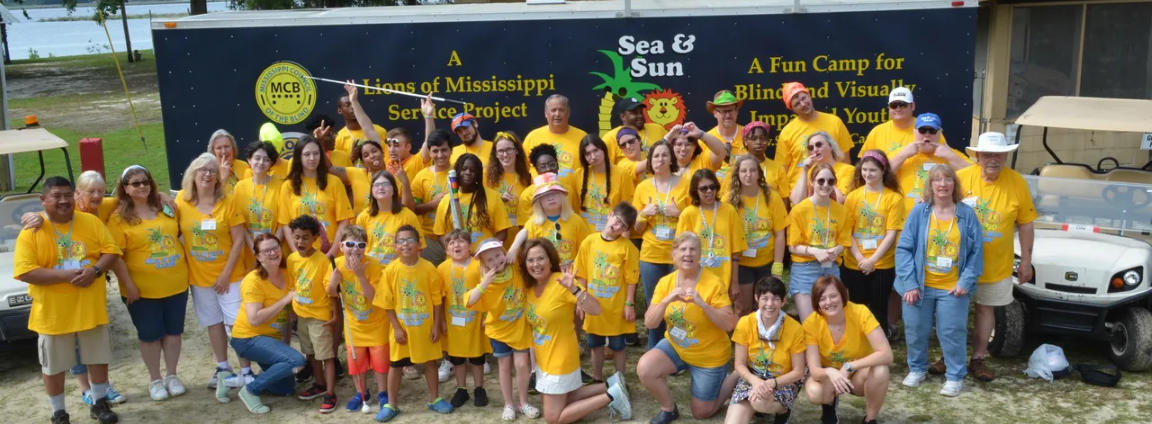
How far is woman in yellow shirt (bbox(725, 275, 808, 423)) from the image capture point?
5.65 metres

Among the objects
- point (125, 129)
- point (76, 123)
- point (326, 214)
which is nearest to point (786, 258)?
point (326, 214)

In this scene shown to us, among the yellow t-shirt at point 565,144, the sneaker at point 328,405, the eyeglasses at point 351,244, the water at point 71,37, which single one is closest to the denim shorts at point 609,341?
the yellow t-shirt at point 565,144

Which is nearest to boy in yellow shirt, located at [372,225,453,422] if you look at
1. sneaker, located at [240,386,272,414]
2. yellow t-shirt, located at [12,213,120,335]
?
sneaker, located at [240,386,272,414]

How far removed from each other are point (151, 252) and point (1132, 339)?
6365 millimetres

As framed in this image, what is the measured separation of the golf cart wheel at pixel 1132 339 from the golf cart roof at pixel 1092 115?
5.29 feet

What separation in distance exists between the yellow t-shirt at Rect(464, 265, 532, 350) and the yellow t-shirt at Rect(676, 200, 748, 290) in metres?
1.16

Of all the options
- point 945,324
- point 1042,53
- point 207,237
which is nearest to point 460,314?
point 207,237

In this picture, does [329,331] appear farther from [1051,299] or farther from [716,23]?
[1051,299]

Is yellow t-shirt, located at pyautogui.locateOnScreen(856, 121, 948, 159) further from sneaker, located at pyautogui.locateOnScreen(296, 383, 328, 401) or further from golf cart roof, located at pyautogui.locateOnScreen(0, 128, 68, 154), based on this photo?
golf cart roof, located at pyautogui.locateOnScreen(0, 128, 68, 154)

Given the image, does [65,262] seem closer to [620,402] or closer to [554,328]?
[554,328]

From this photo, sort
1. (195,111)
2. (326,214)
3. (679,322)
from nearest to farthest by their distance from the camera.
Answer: (679,322) < (326,214) < (195,111)

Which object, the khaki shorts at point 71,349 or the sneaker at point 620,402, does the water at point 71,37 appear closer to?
the khaki shorts at point 71,349

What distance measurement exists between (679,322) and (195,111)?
4.72m

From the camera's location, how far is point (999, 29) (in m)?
12.9
